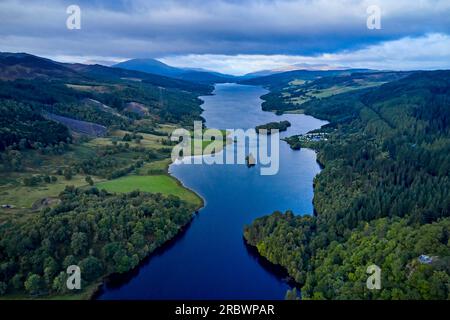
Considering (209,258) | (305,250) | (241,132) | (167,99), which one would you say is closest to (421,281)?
(305,250)

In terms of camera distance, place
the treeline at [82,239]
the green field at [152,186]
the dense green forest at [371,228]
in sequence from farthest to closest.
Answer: the green field at [152,186] < the treeline at [82,239] < the dense green forest at [371,228]

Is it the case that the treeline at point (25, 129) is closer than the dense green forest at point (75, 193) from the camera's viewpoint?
No

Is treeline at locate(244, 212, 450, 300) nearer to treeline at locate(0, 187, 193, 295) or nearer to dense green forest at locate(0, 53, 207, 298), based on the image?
treeline at locate(0, 187, 193, 295)

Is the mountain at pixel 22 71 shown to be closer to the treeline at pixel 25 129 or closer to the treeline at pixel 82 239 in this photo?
the treeline at pixel 25 129

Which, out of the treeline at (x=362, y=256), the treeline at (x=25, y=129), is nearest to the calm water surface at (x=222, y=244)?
the treeline at (x=362, y=256)

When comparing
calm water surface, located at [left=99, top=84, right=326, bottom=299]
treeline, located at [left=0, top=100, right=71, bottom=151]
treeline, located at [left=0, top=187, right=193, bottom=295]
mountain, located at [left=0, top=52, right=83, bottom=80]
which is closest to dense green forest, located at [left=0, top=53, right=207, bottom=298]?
treeline, located at [left=0, top=187, right=193, bottom=295]
